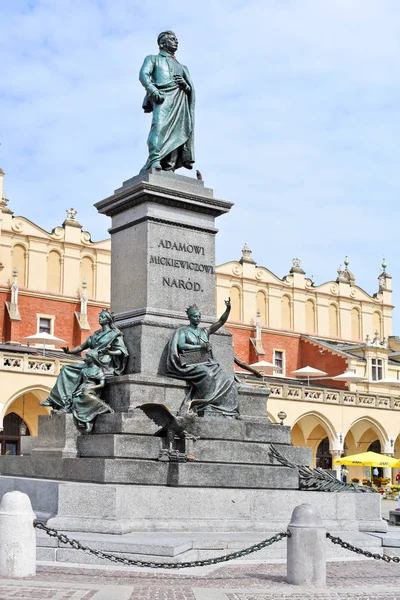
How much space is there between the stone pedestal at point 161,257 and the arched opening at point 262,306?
42877 millimetres

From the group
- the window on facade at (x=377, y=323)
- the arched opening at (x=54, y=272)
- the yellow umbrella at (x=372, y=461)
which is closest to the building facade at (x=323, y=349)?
the window on facade at (x=377, y=323)

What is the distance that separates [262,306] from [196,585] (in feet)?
160

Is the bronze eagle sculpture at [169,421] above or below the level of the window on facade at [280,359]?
below

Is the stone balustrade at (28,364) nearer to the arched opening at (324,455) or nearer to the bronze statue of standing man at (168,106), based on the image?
the arched opening at (324,455)

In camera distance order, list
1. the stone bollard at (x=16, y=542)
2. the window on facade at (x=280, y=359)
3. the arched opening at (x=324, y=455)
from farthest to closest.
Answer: the window on facade at (x=280, y=359) → the arched opening at (x=324, y=455) → the stone bollard at (x=16, y=542)

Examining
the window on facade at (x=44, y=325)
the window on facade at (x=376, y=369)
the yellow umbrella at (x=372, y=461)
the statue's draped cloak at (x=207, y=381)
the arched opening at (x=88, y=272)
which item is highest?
the arched opening at (x=88, y=272)

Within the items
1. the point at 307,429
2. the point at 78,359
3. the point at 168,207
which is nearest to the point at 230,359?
the point at 168,207

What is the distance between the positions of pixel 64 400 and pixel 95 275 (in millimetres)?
37169

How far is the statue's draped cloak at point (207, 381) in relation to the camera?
38.2 feet

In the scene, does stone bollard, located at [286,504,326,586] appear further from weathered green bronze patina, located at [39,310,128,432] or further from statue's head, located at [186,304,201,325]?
statue's head, located at [186,304,201,325]

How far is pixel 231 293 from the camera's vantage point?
55.0 metres

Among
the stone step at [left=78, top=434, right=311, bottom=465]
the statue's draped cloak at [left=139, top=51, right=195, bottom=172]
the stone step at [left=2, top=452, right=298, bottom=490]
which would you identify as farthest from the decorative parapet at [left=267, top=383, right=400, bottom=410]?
the stone step at [left=2, top=452, right=298, bottom=490]

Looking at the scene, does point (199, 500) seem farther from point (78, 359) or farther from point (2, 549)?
point (78, 359)

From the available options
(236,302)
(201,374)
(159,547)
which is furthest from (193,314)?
(236,302)
